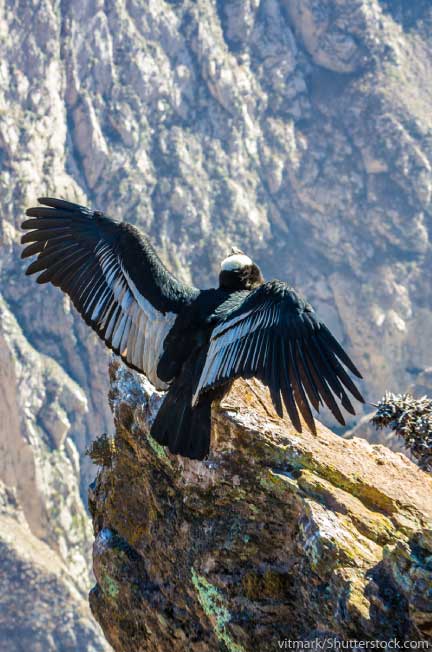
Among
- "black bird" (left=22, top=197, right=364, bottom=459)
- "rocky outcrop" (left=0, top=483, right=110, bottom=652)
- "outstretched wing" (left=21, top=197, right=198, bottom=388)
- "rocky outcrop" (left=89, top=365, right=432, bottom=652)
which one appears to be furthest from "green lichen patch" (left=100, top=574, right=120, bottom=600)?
"rocky outcrop" (left=0, top=483, right=110, bottom=652)

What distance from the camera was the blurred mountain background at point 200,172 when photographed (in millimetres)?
87938

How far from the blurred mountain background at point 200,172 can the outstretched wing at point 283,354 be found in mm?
73902

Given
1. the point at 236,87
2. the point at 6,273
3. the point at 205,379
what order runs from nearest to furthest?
the point at 205,379 < the point at 6,273 < the point at 236,87

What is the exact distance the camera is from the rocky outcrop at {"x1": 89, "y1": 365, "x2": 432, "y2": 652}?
7.36 m

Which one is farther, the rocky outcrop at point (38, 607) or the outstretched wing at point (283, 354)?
the rocky outcrop at point (38, 607)

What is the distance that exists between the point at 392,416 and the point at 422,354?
109 metres

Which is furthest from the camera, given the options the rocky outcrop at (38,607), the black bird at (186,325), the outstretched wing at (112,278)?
the rocky outcrop at (38,607)

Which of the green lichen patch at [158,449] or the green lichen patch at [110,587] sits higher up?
the green lichen patch at [158,449]

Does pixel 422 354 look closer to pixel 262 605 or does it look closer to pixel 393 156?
pixel 393 156

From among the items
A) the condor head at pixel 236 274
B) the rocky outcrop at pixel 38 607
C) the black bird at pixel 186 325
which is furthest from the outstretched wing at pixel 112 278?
the rocky outcrop at pixel 38 607

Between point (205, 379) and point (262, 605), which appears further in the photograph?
point (205, 379)

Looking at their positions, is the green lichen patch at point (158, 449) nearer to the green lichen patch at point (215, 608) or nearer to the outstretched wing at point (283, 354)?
the outstretched wing at point (283, 354)

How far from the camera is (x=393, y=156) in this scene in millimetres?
122250

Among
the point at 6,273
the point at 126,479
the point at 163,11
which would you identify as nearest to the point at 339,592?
the point at 126,479
